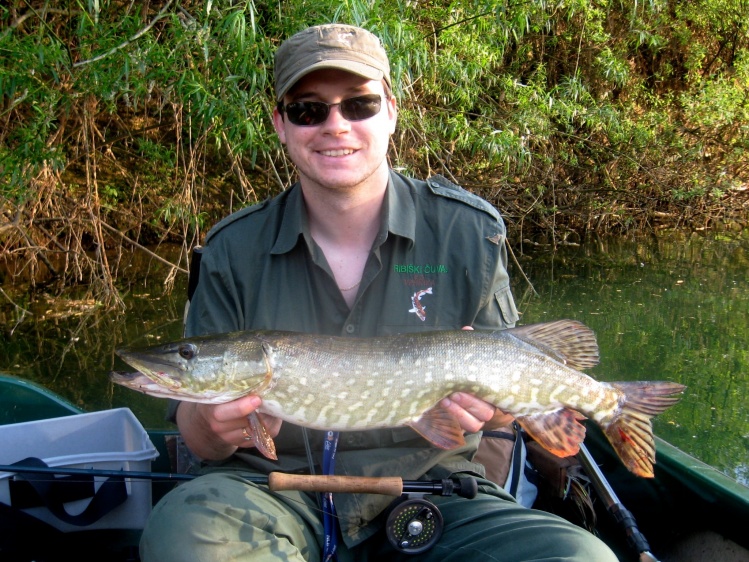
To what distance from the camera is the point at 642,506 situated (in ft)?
8.58

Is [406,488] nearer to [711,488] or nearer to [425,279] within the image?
[425,279]

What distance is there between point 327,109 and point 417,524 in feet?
4.19

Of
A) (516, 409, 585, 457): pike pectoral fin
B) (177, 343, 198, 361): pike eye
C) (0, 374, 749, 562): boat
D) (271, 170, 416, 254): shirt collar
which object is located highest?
(271, 170, 416, 254): shirt collar

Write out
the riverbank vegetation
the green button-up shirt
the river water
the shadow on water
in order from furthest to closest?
the shadow on water → the river water → the riverbank vegetation → the green button-up shirt

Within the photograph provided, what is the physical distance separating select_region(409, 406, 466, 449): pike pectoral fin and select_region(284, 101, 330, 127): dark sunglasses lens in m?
0.97

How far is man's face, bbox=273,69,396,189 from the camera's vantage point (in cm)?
227

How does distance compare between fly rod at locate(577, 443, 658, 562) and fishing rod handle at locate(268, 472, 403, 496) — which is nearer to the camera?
fishing rod handle at locate(268, 472, 403, 496)

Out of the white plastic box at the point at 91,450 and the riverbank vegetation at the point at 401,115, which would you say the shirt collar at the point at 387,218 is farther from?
the riverbank vegetation at the point at 401,115

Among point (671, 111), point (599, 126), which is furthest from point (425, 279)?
point (671, 111)

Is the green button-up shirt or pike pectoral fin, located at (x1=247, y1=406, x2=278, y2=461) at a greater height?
the green button-up shirt

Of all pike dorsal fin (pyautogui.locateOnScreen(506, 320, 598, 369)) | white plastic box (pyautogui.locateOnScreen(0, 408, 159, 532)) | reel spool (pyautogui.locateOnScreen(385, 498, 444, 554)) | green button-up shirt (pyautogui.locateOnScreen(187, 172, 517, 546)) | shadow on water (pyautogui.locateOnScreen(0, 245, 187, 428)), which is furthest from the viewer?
shadow on water (pyautogui.locateOnScreen(0, 245, 187, 428))

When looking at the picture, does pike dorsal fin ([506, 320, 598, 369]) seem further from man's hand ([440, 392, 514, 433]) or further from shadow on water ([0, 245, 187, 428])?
shadow on water ([0, 245, 187, 428])

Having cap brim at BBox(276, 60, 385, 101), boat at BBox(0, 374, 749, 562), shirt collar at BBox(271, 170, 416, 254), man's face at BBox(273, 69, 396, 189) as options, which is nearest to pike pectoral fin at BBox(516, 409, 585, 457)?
boat at BBox(0, 374, 749, 562)

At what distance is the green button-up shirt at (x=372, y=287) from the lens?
88.6 inches
